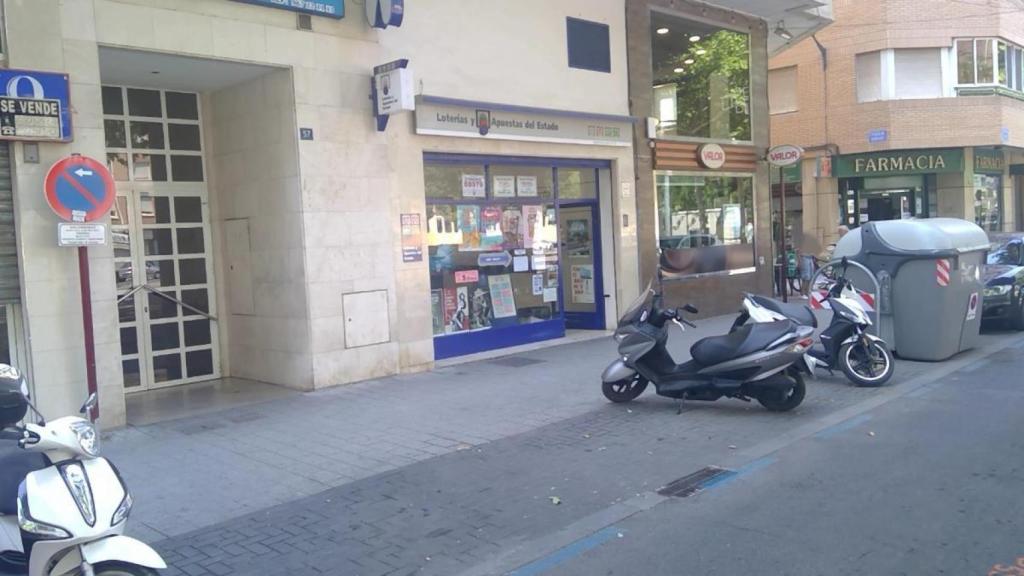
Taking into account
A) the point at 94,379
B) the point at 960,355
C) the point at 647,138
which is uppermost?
the point at 647,138

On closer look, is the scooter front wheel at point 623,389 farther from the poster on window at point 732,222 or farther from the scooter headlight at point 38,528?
the poster on window at point 732,222

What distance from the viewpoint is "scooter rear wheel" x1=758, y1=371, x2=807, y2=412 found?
8.14 meters

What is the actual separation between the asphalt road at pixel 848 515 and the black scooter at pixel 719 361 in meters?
0.72

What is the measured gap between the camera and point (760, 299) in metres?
8.51

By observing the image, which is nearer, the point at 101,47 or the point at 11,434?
the point at 11,434

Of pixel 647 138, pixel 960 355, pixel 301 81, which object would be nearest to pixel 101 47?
pixel 301 81

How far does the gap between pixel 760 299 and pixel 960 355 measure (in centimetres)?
451

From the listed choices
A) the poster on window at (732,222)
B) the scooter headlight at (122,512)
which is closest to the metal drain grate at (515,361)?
the poster on window at (732,222)

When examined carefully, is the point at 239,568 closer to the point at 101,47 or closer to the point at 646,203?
the point at 101,47

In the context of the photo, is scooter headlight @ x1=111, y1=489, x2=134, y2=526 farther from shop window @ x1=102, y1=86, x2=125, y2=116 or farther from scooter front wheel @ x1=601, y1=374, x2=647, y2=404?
shop window @ x1=102, y1=86, x2=125, y2=116

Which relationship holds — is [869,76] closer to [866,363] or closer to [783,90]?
[783,90]

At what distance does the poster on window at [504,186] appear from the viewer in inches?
494

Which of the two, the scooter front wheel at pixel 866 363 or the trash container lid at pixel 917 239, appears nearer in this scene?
the scooter front wheel at pixel 866 363

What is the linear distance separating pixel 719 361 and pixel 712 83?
9818mm
